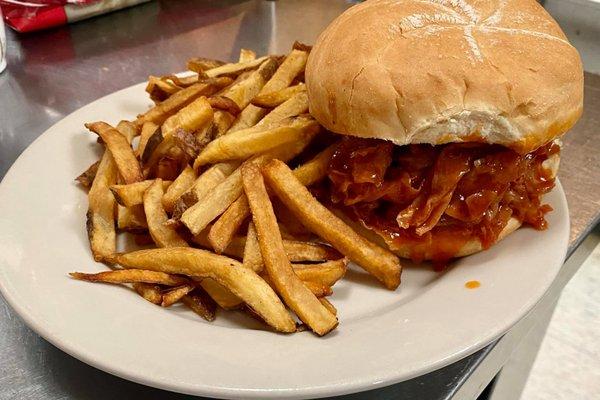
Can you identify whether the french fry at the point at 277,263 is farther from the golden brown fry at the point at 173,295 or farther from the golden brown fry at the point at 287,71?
the golden brown fry at the point at 287,71

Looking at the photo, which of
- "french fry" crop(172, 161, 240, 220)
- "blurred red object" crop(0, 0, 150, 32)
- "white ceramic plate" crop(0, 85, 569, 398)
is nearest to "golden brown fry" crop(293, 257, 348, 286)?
"white ceramic plate" crop(0, 85, 569, 398)

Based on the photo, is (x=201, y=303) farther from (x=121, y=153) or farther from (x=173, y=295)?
(x=121, y=153)

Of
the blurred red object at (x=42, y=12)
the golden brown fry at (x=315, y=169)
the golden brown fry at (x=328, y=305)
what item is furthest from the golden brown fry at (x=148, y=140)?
the blurred red object at (x=42, y=12)

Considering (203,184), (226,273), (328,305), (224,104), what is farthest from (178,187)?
(328,305)

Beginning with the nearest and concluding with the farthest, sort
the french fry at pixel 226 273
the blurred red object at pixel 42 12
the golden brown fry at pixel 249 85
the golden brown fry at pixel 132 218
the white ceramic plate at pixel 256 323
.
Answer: the white ceramic plate at pixel 256 323, the french fry at pixel 226 273, the golden brown fry at pixel 132 218, the golden brown fry at pixel 249 85, the blurred red object at pixel 42 12

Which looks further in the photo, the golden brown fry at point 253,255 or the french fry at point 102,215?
the french fry at point 102,215

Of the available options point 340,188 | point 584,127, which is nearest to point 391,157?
point 340,188
